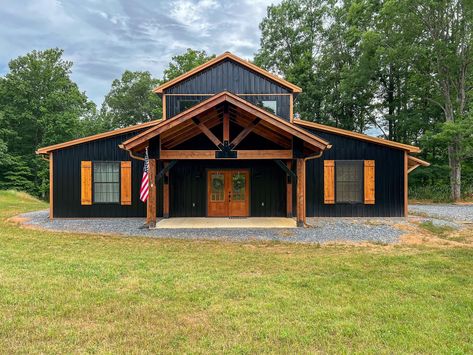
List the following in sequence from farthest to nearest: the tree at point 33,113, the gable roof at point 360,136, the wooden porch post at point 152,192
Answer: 1. the tree at point 33,113
2. the gable roof at point 360,136
3. the wooden porch post at point 152,192

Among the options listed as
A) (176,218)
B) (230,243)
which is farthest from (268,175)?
(230,243)

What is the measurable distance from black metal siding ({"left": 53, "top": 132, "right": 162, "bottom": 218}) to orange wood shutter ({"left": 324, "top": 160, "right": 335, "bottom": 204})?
21.4 feet

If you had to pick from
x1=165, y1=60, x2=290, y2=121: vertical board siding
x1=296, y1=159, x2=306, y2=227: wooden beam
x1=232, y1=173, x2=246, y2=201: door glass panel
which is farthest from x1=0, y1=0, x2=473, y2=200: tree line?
x1=296, y1=159, x2=306, y2=227: wooden beam

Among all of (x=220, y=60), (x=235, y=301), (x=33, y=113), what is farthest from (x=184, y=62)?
(x=235, y=301)

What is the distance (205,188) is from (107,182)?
3802 mm

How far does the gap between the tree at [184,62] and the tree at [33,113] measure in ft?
34.7

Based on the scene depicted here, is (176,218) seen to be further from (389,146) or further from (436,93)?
(436,93)

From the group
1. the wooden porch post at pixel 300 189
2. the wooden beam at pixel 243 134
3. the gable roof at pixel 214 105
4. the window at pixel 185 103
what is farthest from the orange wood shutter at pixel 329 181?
the window at pixel 185 103

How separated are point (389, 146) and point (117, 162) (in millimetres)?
10575

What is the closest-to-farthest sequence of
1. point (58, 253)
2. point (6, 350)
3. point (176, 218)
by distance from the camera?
point (6, 350) → point (58, 253) → point (176, 218)

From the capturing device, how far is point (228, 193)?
12.7 m

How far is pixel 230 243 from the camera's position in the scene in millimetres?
7469

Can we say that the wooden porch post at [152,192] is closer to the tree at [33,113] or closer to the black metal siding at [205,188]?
the black metal siding at [205,188]

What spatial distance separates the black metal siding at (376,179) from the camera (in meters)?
12.3
